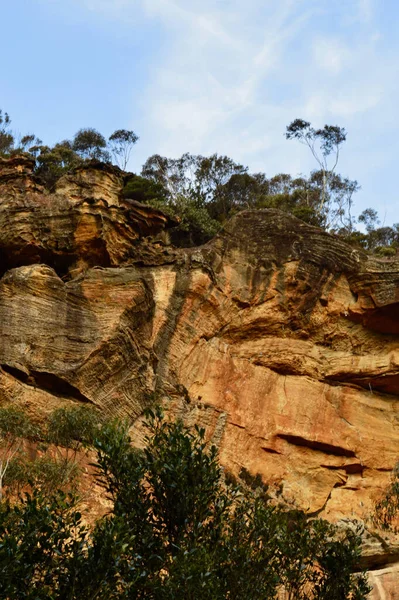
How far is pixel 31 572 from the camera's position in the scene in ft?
51.0

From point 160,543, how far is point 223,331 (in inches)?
622

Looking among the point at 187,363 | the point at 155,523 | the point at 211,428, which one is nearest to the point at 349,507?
the point at 211,428

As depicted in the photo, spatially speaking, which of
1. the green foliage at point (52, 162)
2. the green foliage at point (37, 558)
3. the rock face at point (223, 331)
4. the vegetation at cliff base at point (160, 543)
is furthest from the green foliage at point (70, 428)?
the green foliage at point (52, 162)

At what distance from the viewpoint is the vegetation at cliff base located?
15859 mm

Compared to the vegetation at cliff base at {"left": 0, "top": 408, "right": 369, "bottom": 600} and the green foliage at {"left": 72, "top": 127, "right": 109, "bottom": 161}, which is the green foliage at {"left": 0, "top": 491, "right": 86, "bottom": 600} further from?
the green foliage at {"left": 72, "top": 127, "right": 109, "bottom": 161}

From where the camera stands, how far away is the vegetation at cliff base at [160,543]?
15.9m

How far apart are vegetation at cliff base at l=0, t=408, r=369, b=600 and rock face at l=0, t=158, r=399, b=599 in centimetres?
906

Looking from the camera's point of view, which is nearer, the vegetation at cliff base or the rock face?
the vegetation at cliff base

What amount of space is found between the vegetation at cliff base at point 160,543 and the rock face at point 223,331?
29.7 ft

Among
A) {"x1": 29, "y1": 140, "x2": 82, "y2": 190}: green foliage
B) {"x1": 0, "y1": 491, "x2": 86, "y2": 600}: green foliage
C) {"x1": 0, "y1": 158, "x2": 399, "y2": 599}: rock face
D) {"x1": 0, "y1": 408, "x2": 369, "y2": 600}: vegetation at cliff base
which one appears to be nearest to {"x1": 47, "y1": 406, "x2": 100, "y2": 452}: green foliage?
{"x1": 0, "y1": 158, "x2": 399, "y2": 599}: rock face

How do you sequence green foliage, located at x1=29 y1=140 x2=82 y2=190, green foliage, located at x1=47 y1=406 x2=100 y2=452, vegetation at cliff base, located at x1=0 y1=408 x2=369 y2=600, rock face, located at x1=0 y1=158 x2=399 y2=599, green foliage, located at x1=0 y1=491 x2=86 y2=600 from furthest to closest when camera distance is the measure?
green foliage, located at x1=29 y1=140 x2=82 y2=190
rock face, located at x1=0 y1=158 x2=399 y2=599
green foliage, located at x1=47 y1=406 x2=100 y2=452
vegetation at cliff base, located at x1=0 y1=408 x2=369 y2=600
green foliage, located at x1=0 y1=491 x2=86 y2=600

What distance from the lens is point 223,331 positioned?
33.2 meters

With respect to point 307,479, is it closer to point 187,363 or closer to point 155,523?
point 187,363

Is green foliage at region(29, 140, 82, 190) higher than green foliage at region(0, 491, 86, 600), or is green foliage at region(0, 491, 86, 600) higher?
green foliage at region(29, 140, 82, 190)
